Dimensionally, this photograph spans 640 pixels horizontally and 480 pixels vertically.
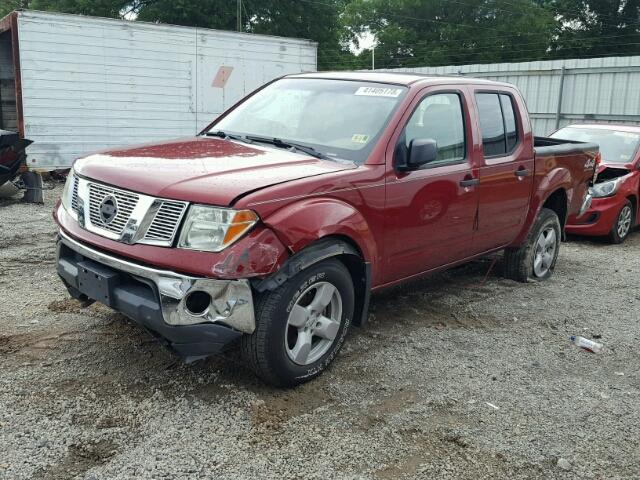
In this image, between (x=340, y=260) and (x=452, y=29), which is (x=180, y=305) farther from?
(x=452, y=29)

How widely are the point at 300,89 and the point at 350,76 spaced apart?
0.40 m

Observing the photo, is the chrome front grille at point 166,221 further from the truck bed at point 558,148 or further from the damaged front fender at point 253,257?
the truck bed at point 558,148

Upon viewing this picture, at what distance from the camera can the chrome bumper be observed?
130 inches

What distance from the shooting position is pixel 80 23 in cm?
1149

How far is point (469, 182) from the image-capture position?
16.2ft

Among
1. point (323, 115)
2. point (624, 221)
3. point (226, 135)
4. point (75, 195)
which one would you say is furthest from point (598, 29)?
point (75, 195)

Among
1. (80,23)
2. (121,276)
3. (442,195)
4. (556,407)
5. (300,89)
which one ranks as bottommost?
(556,407)

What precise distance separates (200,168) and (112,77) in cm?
925

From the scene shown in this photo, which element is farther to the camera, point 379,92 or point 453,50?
point 453,50

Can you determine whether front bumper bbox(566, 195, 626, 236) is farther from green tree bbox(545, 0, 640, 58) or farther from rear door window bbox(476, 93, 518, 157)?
green tree bbox(545, 0, 640, 58)

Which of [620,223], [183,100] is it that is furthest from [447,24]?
[620,223]

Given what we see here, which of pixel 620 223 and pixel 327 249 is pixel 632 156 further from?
pixel 327 249

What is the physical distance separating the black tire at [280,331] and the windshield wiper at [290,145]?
77cm

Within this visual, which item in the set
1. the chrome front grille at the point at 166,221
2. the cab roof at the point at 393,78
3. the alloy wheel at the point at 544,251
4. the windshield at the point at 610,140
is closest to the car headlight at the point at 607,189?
the windshield at the point at 610,140
